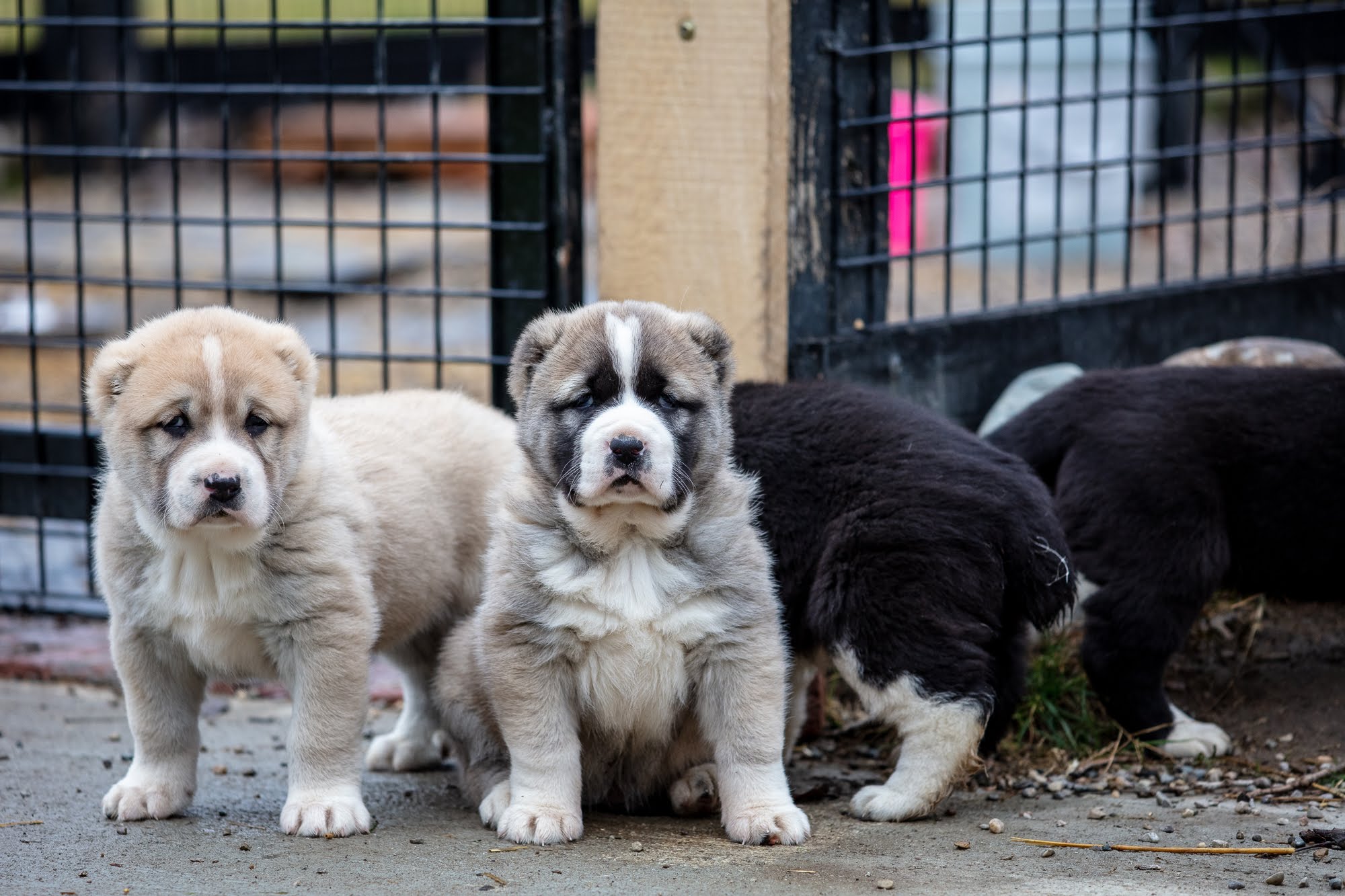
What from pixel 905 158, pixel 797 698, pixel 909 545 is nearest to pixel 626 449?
pixel 909 545

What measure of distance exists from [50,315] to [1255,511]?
31.6ft

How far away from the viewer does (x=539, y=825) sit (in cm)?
386

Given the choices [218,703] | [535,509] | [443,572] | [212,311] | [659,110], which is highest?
[659,110]

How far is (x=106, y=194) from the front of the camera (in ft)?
53.6

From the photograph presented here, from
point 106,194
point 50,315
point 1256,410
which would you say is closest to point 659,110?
point 1256,410

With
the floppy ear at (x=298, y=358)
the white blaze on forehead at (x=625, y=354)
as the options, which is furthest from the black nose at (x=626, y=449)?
the floppy ear at (x=298, y=358)

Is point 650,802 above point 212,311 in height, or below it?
below

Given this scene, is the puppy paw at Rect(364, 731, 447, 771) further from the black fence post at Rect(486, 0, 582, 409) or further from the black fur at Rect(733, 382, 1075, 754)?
the black fence post at Rect(486, 0, 582, 409)

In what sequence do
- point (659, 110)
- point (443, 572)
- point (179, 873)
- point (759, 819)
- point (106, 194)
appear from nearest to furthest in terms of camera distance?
point (179, 873) → point (759, 819) → point (443, 572) → point (659, 110) → point (106, 194)

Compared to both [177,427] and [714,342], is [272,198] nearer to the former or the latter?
[177,427]

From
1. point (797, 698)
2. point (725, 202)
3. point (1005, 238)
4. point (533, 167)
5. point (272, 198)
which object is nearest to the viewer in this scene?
point (797, 698)

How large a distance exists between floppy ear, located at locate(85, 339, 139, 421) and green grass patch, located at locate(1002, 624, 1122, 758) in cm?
A: 293

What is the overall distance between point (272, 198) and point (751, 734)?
10987 millimetres

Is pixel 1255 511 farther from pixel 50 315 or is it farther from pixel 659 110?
pixel 50 315
